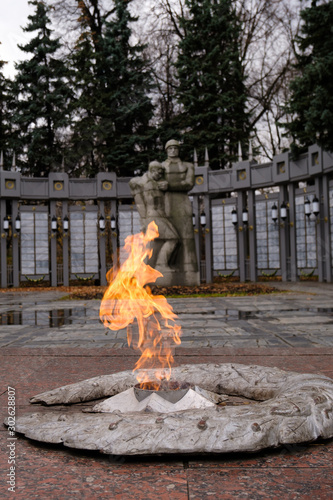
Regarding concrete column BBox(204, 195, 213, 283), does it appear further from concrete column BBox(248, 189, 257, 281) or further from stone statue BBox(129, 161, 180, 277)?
stone statue BBox(129, 161, 180, 277)

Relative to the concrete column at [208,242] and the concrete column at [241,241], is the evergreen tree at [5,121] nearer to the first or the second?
the concrete column at [208,242]

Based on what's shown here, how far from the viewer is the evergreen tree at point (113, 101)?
26156 mm

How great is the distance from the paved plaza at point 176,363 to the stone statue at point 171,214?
445 cm

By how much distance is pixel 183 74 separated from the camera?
85.2 feet

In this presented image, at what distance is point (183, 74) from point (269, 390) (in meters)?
24.9

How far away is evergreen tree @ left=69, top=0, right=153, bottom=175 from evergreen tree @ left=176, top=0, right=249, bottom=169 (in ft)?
8.14

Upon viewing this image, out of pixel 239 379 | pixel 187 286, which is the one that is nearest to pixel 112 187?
pixel 187 286

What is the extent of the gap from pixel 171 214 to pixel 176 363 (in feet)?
35.4

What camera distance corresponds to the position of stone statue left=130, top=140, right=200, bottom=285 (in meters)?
14.7

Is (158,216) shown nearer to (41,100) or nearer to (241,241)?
(241,241)

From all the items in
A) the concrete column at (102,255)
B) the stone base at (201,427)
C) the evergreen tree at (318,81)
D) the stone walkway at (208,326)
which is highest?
the evergreen tree at (318,81)

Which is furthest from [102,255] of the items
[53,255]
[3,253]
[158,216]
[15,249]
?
[158,216]

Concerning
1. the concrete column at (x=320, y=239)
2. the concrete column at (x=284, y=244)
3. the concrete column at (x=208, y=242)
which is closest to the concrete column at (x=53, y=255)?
the concrete column at (x=208, y=242)

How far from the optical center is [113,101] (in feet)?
89.3
